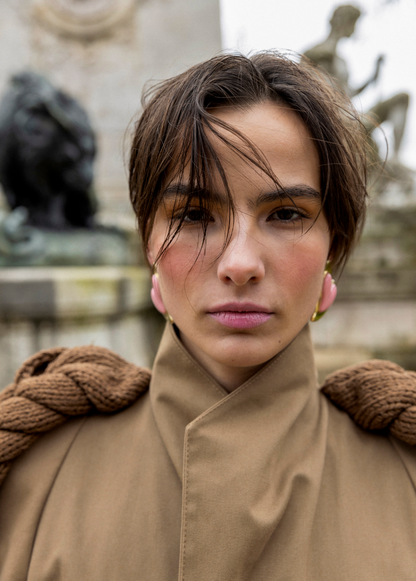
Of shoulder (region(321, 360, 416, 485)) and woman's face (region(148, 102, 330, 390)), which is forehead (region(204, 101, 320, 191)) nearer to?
woman's face (region(148, 102, 330, 390))

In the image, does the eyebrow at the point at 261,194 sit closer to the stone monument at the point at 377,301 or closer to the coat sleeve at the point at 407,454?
the coat sleeve at the point at 407,454

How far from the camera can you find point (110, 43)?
23.1 feet

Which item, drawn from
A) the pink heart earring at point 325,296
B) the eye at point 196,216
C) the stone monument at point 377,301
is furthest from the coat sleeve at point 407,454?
the stone monument at point 377,301

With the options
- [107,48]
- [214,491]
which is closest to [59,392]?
[214,491]

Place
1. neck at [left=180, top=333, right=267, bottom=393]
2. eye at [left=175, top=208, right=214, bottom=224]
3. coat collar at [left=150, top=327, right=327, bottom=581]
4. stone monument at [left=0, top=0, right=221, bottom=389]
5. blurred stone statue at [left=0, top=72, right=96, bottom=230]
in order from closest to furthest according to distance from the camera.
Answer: coat collar at [left=150, top=327, right=327, bottom=581], eye at [left=175, top=208, right=214, bottom=224], neck at [left=180, top=333, right=267, bottom=393], blurred stone statue at [left=0, top=72, right=96, bottom=230], stone monument at [left=0, top=0, right=221, bottom=389]

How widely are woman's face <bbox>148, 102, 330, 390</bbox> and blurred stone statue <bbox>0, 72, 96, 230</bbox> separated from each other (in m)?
3.13

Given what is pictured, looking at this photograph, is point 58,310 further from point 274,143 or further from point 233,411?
point 274,143

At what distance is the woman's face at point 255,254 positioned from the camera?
101cm

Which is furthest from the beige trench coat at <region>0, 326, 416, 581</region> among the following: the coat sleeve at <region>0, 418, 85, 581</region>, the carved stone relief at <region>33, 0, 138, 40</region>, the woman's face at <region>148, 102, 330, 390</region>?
the carved stone relief at <region>33, 0, 138, 40</region>

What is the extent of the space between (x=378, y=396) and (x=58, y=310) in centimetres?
237

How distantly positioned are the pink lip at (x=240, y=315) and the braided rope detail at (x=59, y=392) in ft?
1.30

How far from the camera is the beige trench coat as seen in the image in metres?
0.97

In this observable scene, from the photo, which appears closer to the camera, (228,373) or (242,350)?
(242,350)

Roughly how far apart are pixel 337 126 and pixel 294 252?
34 cm
